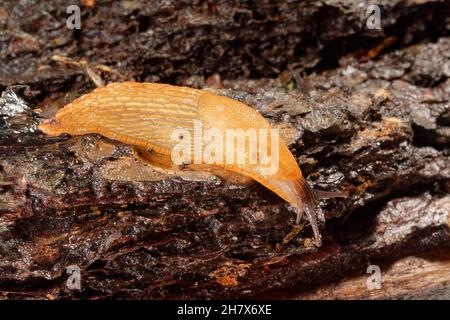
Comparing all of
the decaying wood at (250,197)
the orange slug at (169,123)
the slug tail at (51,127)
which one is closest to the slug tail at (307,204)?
the orange slug at (169,123)

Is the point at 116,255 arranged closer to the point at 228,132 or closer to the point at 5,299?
the point at 5,299

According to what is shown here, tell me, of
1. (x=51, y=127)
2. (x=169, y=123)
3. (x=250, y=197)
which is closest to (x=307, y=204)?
(x=250, y=197)

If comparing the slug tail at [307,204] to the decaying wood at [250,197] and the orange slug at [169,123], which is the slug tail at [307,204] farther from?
the decaying wood at [250,197]

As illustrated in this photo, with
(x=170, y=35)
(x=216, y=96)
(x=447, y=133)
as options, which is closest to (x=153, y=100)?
(x=216, y=96)

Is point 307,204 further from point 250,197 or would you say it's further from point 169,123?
point 169,123

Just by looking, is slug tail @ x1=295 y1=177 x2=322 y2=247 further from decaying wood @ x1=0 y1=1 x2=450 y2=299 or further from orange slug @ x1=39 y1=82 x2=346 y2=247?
decaying wood @ x1=0 y1=1 x2=450 y2=299
